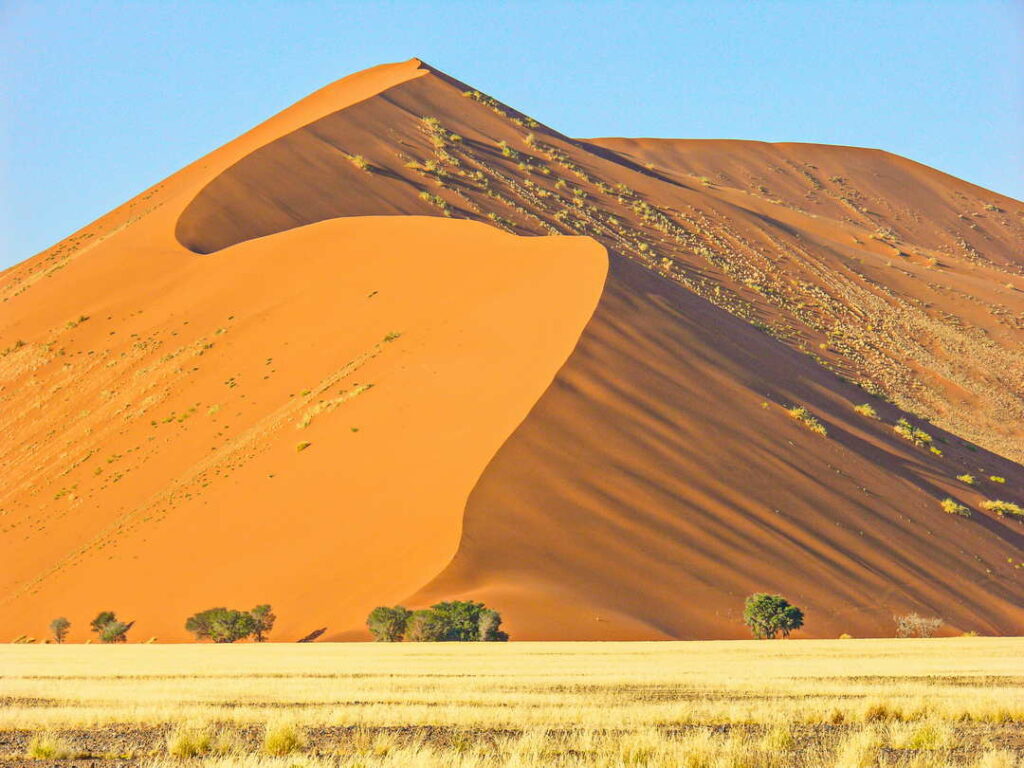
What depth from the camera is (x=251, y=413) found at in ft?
148

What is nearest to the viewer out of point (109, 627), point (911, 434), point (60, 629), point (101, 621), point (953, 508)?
point (109, 627)

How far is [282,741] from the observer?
1123 cm

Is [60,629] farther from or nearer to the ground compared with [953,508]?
nearer to the ground

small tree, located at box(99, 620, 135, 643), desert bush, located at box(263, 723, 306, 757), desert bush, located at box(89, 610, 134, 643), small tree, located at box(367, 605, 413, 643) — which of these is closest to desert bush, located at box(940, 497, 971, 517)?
small tree, located at box(367, 605, 413, 643)

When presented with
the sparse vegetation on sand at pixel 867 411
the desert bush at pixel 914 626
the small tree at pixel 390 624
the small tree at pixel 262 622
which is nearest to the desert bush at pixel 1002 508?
the sparse vegetation on sand at pixel 867 411

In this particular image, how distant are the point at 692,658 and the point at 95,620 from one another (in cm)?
1808

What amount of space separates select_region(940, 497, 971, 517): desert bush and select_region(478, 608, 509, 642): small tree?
20.9m

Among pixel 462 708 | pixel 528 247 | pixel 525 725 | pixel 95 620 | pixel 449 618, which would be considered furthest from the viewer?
pixel 528 247

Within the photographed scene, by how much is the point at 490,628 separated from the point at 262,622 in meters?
6.19

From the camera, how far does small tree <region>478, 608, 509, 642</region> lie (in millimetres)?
29375

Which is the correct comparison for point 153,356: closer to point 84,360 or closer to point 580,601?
point 84,360

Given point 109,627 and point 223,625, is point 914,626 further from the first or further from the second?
point 109,627

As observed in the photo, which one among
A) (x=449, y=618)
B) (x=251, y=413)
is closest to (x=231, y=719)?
(x=449, y=618)

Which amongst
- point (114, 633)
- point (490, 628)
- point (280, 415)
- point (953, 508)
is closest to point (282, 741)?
point (490, 628)
